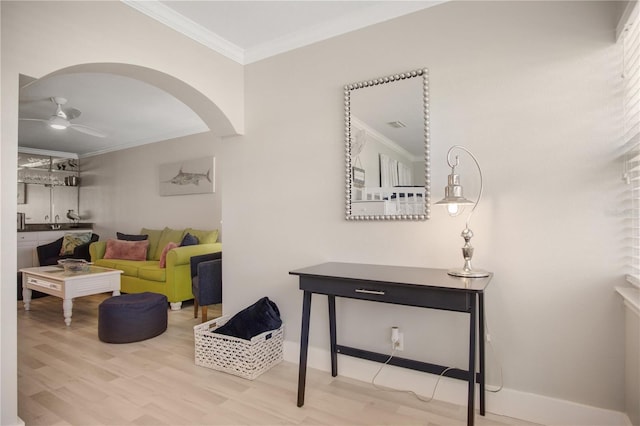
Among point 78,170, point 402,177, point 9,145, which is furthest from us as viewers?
point 78,170

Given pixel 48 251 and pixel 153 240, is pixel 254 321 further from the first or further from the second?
pixel 48 251

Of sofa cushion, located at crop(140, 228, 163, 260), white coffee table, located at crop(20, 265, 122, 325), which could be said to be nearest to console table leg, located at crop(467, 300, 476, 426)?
white coffee table, located at crop(20, 265, 122, 325)

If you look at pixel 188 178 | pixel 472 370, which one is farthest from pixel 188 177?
pixel 472 370

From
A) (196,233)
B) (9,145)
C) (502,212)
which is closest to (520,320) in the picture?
(502,212)

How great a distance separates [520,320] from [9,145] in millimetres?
2747

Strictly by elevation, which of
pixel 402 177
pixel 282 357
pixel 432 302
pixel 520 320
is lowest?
pixel 282 357

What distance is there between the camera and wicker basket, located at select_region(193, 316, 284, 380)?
2400mm

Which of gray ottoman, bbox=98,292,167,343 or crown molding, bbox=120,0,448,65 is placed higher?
crown molding, bbox=120,0,448,65

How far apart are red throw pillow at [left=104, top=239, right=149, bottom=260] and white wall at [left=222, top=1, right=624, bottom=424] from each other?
353 centimetres

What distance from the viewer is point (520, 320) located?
190 centimetres

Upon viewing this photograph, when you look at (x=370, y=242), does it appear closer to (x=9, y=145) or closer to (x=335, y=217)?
(x=335, y=217)

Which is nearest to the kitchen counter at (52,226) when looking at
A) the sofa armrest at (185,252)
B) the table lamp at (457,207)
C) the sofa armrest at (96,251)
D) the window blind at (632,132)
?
the sofa armrest at (96,251)

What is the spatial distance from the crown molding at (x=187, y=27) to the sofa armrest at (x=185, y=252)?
2.37 meters

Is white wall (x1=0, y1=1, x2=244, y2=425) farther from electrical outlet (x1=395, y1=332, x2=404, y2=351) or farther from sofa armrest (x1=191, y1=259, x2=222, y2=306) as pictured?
electrical outlet (x1=395, y1=332, x2=404, y2=351)
